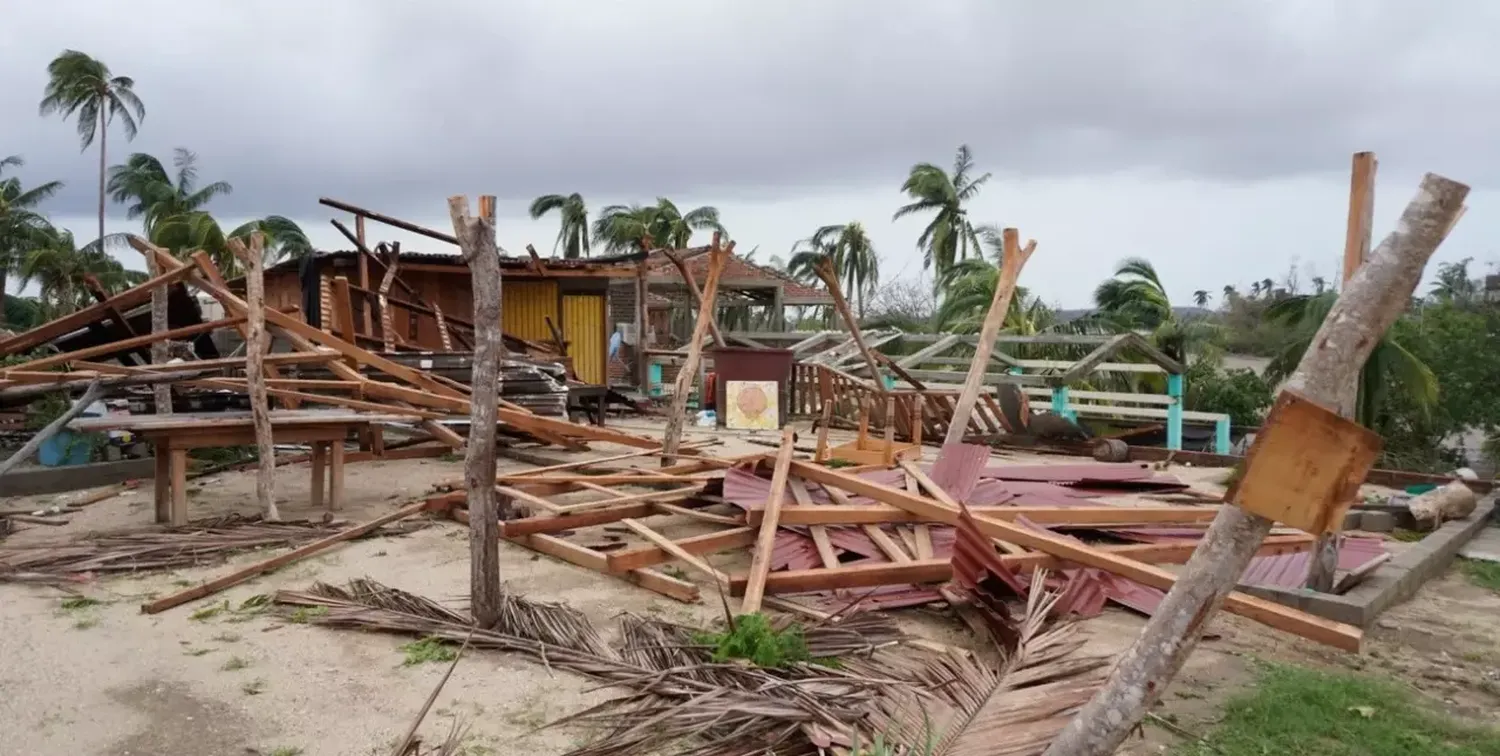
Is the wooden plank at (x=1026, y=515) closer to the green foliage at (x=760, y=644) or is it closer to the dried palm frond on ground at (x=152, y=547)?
the green foliage at (x=760, y=644)

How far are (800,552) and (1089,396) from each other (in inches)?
373

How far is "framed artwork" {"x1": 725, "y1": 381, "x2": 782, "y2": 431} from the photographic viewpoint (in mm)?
15023

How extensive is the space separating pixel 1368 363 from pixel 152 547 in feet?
45.4

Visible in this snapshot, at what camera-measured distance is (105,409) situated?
10.4 metres

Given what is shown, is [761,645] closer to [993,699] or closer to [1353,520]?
[993,699]

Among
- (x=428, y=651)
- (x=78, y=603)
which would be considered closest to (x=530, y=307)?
(x=78, y=603)

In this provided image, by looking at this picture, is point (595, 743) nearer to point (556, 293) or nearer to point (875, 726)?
point (875, 726)

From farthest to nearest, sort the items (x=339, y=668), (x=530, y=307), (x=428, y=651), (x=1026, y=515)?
1. (x=530, y=307)
2. (x=1026, y=515)
3. (x=428, y=651)
4. (x=339, y=668)

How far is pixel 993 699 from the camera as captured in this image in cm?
399

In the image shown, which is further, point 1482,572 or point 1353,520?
point 1353,520

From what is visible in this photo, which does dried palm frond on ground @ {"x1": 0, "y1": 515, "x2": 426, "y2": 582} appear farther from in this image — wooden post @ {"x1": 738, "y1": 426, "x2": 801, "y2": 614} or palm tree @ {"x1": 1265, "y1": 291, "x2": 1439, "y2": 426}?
palm tree @ {"x1": 1265, "y1": 291, "x2": 1439, "y2": 426}

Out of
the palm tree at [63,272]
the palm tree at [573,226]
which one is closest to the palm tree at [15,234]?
the palm tree at [63,272]

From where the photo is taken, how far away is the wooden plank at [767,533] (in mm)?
5680

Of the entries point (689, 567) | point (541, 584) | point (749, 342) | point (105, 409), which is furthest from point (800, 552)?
point (749, 342)
